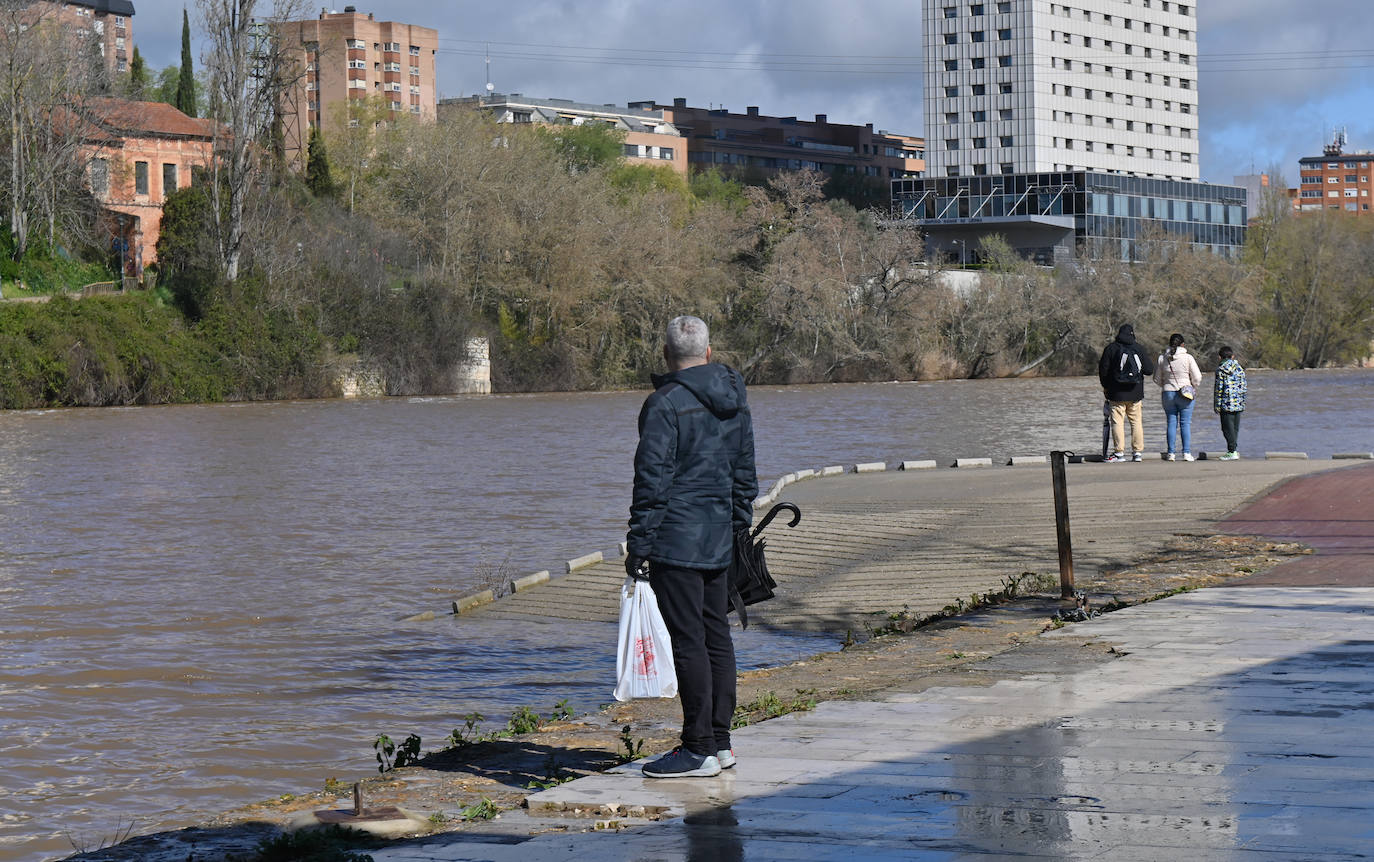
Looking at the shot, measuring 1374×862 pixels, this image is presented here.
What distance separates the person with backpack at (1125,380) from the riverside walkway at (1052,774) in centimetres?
1348

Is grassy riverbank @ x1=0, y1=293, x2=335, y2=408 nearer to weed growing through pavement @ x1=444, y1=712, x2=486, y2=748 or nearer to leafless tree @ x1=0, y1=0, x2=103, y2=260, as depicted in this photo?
leafless tree @ x1=0, y1=0, x2=103, y2=260

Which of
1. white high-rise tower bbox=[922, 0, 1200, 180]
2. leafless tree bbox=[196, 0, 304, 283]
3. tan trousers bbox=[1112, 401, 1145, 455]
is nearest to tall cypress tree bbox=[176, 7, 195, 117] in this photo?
leafless tree bbox=[196, 0, 304, 283]

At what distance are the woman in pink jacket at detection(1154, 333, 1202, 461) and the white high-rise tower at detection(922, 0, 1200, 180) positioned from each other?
101 metres

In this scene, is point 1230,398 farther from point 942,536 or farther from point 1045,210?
point 1045,210

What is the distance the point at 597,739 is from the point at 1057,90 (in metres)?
122

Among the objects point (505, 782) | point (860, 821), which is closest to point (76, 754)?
point (505, 782)

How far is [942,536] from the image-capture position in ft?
59.7

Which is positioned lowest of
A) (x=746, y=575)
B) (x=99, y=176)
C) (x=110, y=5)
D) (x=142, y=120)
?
(x=746, y=575)

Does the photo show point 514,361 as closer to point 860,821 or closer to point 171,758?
point 171,758

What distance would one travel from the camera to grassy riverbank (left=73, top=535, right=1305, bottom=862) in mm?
7207

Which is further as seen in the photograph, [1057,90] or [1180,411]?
[1057,90]

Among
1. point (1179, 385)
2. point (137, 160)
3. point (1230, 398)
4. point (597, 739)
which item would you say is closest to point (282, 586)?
point (597, 739)

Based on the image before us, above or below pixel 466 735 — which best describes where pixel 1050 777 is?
above

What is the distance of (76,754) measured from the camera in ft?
35.5
